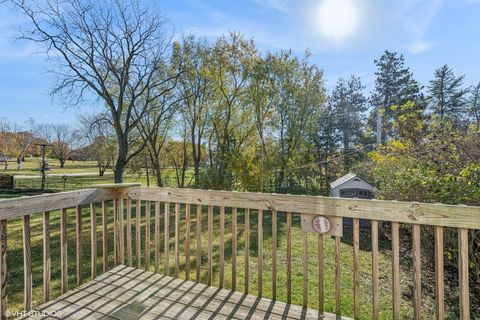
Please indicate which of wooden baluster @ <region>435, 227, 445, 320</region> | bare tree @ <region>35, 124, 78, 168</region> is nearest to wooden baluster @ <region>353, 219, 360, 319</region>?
wooden baluster @ <region>435, 227, 445, 320</region>

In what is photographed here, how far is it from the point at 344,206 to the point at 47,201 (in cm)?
229

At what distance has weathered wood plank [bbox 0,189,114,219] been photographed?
5.89ft

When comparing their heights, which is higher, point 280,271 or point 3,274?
point 3,274

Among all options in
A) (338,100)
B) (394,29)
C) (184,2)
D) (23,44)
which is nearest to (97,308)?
(184,2)

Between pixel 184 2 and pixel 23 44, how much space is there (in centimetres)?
718

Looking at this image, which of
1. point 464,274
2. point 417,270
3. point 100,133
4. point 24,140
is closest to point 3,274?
point 417,270

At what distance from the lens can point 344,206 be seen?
5.91ft

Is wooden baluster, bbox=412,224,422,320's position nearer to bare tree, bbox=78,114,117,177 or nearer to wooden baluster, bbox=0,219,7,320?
wooden baluster, bbox=0,219,7,320

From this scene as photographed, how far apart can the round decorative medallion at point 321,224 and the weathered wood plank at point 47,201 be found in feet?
6.71

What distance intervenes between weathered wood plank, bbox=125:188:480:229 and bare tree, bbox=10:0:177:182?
33.1 feet

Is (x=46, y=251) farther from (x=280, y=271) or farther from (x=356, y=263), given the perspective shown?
(x=280, y=271)

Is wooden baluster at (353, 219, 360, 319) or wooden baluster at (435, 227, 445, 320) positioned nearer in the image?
wooden baluster at (435, 227, 445, 320)

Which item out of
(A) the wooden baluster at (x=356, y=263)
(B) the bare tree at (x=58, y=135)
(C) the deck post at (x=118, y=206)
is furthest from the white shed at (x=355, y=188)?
(B) the bare tree at (x=58, y=135)

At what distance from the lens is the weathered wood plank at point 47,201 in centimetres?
179
